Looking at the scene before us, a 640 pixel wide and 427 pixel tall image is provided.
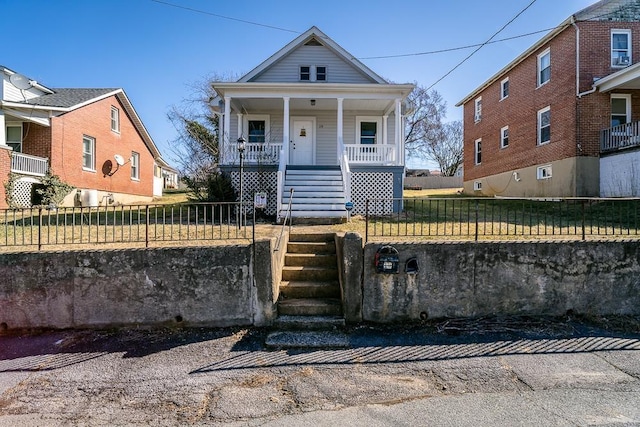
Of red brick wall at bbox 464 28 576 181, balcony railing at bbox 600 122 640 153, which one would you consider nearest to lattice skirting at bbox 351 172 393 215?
red brick wall at bbox 464 28 576 181

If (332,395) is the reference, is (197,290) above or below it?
above

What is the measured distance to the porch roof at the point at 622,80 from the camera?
39.9 ft

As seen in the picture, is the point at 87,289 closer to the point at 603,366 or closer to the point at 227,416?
the point at 227,416

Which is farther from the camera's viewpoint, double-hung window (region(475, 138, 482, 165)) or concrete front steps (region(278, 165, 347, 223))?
double-hung window (region(475, 138, 482, 165))

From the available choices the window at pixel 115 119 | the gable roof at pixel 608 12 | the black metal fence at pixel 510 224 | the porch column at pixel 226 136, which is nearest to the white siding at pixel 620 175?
the black metal fence at pixel 510 224

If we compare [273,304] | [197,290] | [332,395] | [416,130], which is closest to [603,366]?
[332,395]

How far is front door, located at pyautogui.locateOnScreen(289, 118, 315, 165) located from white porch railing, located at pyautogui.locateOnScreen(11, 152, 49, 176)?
10.0m

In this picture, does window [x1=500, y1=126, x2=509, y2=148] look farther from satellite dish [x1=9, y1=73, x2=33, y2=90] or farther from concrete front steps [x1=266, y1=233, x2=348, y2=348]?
satellite dish [x1=9, y1=73, x2=33, y2=90]

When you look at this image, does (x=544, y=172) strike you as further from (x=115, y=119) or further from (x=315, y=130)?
(x=115, y=119)

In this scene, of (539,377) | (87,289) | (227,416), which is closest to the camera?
(227,416)

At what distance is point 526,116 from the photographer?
1723 centimetres

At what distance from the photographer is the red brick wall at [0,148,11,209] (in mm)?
13656

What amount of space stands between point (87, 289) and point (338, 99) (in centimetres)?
1024

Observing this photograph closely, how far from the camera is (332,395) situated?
3.97 m
